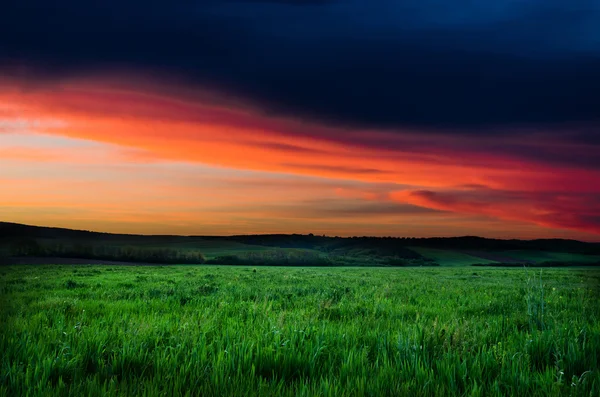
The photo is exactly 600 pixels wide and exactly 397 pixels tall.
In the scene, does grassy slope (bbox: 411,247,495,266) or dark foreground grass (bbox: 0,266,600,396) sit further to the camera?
grassy slope (bbox: 411,247,495,266)

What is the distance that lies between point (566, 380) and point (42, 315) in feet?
29.9

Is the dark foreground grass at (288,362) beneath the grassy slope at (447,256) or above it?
above

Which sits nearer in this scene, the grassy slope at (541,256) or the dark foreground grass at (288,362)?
the dark foreground grass at (288,362)

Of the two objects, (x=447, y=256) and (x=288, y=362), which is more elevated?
(x=288, y=362)

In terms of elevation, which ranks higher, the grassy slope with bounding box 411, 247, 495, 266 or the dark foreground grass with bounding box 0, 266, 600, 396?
the dark foreground grass with bounding box 0, 266, 600, 396

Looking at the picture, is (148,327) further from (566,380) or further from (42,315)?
(566,380)

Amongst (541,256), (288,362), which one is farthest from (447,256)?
(288,362)

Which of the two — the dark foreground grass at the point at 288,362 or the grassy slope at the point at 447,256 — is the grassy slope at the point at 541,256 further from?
the dark foreground grass at the point at 288,362

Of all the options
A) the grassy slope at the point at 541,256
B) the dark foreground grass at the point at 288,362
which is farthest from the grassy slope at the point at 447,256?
the dark foreground grass at the point at 288,362

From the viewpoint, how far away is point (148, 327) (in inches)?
274

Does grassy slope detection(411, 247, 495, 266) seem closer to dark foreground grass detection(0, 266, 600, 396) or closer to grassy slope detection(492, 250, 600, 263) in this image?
grassy slope detection(492, 250, 600, 263)

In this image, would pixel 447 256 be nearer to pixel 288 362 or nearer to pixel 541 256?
pixel 541 256

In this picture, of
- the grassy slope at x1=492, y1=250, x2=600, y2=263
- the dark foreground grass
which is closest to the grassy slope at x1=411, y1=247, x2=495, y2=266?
the grassy slope at x1=492, y1=250, x2=600, y2=263

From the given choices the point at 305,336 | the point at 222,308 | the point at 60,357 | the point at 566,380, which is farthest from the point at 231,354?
the point at 222,308
